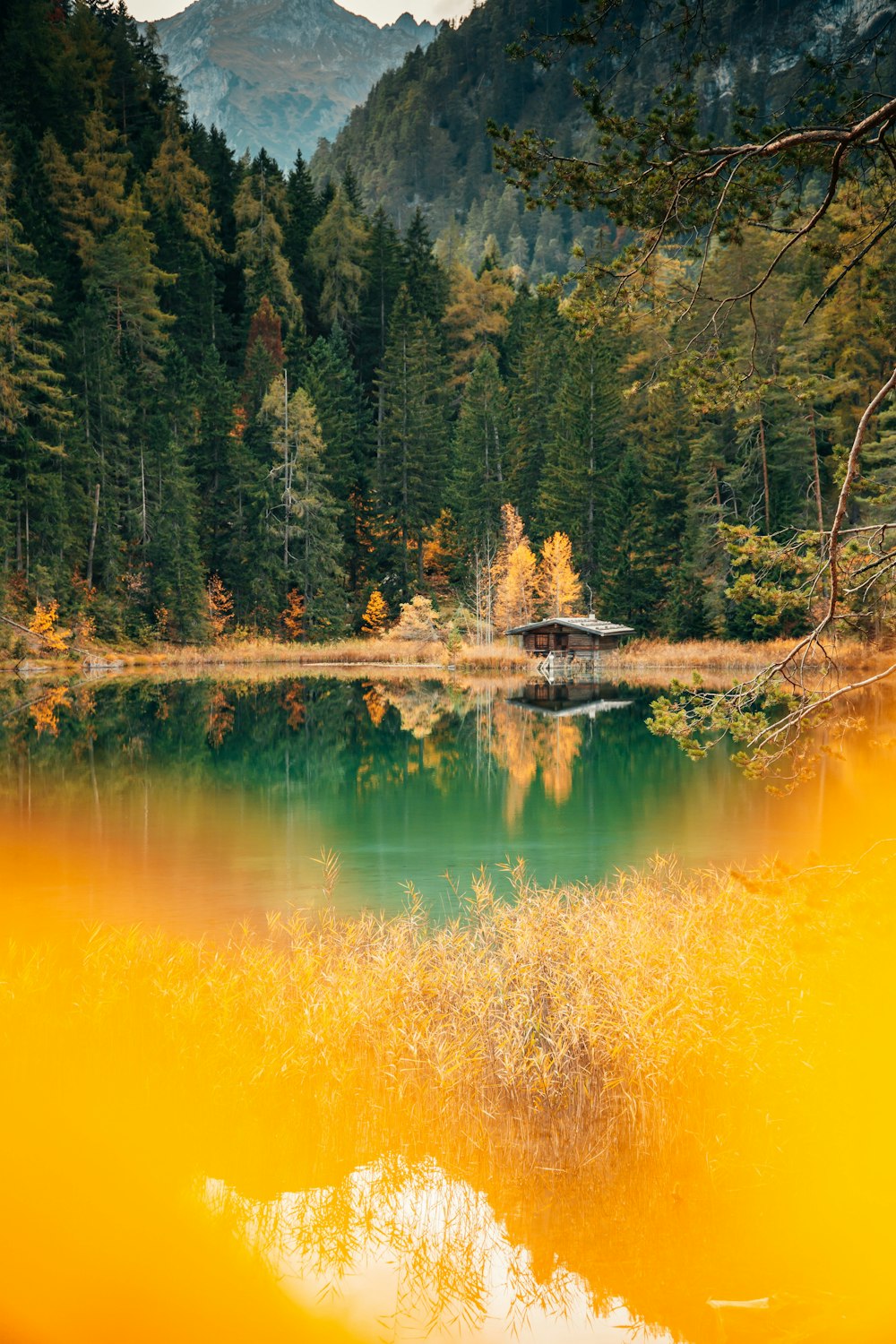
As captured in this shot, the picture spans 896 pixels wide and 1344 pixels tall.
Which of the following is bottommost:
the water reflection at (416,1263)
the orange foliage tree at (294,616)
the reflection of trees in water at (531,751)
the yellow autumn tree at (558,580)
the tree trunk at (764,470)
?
the water reflection at (416,1263)

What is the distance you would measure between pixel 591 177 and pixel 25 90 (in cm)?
5684

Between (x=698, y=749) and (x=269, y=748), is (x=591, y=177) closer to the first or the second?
(x=698, y=749)

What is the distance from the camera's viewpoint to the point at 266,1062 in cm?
584

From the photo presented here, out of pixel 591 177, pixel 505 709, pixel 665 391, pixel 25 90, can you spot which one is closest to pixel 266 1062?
pixel 591 177

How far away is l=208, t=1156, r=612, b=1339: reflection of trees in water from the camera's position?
171 inches

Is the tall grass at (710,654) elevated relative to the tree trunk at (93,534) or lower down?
lower down

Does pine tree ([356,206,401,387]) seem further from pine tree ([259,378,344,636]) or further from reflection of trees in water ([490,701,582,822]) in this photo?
reflection of trees in water ([490,701,582,822])

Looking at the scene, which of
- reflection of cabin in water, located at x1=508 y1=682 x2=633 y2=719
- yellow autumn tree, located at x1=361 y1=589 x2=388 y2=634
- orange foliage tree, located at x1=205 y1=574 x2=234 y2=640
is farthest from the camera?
yellow autumn tree, located at x1=361 y1=589 x2=388 y2=634

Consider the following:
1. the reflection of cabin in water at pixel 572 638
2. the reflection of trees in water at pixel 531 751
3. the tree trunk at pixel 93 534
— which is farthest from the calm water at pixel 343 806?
the tree trunk at pixel 93 534

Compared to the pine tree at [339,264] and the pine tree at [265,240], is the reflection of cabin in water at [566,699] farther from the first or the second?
the pine tree at [339,264]

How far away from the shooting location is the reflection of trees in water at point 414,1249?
171 inches

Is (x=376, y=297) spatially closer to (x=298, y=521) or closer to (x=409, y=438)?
(x=409, y=438)

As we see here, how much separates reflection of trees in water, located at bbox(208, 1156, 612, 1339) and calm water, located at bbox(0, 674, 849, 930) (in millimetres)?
5411

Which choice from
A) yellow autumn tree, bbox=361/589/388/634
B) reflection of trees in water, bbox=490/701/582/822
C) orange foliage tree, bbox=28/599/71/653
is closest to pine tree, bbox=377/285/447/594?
yellow autumn tree, bbox=361/589/388/634
